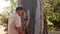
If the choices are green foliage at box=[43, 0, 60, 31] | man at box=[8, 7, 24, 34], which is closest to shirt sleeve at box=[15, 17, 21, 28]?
man at box=[8, 7, 24, 34]

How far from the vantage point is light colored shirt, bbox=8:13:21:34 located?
1.35 metres

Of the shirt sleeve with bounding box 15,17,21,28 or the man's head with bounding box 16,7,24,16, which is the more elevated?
the man's head with bounding box 16,7,24,16

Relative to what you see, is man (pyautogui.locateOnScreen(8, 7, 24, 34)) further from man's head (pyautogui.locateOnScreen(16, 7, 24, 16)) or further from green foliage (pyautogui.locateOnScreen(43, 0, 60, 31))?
green foliage (pyautogui.locateOnScreen(43, 0, 60, 31))

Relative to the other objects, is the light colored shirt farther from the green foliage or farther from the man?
the green foliage

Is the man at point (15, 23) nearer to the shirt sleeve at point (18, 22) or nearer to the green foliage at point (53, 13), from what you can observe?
the shirt sleeve at point (18, 22)

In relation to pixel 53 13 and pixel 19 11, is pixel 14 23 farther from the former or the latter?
pixel 53 13

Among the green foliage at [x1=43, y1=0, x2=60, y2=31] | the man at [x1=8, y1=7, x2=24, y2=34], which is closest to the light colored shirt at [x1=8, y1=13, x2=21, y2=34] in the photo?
the man at [x1=8, y1=7, x2=24, y2=34]

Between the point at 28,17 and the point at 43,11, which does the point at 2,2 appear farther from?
the point at 43,11

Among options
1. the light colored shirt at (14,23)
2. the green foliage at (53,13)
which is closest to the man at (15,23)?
the light colored shirt at (14,23)

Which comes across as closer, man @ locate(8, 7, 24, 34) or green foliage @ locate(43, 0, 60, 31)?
man @ locate(8, 7, 24, 34)

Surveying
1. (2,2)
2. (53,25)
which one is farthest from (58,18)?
(2,2)

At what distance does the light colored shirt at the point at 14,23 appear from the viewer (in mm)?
1353

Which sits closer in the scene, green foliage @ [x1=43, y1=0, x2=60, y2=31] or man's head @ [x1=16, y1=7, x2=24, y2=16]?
man's head @ [x1=16, y1=7, x2=24, y2=16]

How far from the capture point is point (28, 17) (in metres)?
1.41
